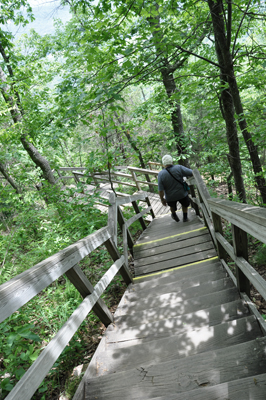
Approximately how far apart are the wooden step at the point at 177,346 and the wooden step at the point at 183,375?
0.66 feet

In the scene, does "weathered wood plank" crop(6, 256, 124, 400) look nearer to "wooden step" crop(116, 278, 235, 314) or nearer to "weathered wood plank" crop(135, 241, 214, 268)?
"wooden step" crop(116, 278, 235, 314)

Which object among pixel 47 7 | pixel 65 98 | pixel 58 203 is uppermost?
pixel 47 7

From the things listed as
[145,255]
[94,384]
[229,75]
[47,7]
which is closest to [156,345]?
[94,384]

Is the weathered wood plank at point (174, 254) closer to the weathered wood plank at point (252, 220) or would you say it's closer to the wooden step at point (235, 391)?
the weathered wood plank at point (252, 220)

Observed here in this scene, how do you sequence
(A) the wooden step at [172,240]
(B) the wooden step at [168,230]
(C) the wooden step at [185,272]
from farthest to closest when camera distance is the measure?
(B) the wooden step at [168,230] → (A) the wooden step at [172,240] → (C) the wooden step at [185,272]

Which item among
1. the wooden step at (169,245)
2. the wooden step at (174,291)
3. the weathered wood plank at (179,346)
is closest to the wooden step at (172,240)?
the wooden step at (169,245)

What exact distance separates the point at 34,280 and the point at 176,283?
2.25 metres

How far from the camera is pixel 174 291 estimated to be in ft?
10.1

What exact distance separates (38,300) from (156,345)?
2004mm

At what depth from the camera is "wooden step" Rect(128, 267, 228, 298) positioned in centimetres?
312

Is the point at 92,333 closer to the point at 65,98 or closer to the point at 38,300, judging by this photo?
the point at 38,300

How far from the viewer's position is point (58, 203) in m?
5.97

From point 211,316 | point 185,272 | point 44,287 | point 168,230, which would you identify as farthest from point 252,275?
point 168,230

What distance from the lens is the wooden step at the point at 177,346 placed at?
1.90m
